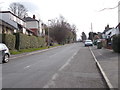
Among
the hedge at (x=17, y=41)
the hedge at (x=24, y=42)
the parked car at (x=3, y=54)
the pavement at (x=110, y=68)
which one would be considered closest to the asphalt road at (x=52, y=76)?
the pavement at (x=110, y=68)

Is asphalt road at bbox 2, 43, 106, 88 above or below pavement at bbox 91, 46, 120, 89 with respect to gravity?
below

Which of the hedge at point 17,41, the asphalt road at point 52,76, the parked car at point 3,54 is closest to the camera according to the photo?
the asphalt road at point 52,76

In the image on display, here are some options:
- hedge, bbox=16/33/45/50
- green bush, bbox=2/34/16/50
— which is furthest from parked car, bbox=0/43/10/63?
hedge, bbox=16/33/45/50

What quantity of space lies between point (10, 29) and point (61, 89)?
115 ft

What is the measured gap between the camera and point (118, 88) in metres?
6.20

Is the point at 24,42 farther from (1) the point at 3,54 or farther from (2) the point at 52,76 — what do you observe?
(2) the point at 52,76

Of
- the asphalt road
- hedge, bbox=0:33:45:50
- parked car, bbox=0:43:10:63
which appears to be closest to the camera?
the asphalt road

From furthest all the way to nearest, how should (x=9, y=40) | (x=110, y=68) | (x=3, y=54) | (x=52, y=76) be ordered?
(x=9, y=40) → (x=3, y=54) → (x=110, y=68) → (x=52, y=76)

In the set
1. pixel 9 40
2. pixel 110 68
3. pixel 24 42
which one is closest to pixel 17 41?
pixel 24 42

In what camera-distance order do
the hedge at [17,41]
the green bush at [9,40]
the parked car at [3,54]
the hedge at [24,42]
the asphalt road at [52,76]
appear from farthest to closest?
the hedge at [24,42]
the hedge at [17,41]
the green bush at [9,40]
the parked car at [3,54]
the asphalt road at [52,76]

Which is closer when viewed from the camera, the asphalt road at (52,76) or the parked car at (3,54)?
the asphalt road at (52,76)

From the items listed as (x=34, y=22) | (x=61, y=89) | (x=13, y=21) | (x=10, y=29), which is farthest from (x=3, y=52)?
(x=34, y=22)

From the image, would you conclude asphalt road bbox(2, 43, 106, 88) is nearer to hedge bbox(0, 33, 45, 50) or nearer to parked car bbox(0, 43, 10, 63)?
parked car bbox(0, 43, 10, 63)

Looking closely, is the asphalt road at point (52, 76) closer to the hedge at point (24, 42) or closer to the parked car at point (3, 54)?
the parked car at point (3, 54)
